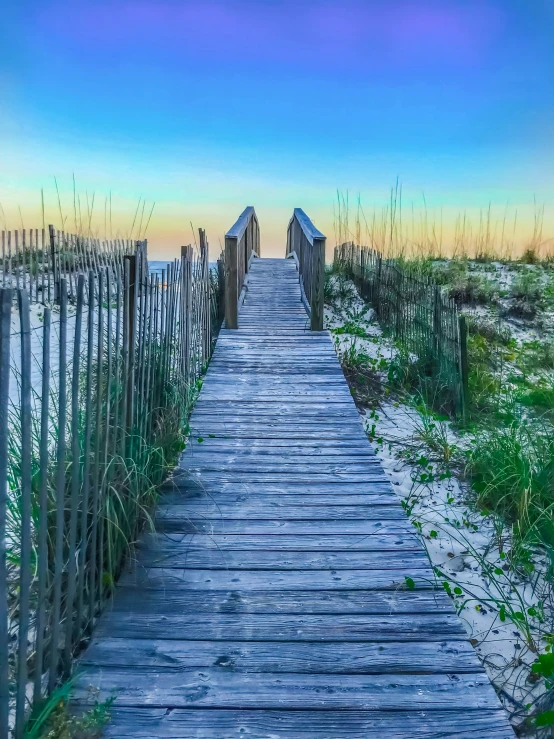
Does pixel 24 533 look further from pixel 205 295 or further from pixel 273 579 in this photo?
pixel 205 295

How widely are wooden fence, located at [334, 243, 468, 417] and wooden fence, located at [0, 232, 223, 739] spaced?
260cm

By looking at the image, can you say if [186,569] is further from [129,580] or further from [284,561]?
[284,561]

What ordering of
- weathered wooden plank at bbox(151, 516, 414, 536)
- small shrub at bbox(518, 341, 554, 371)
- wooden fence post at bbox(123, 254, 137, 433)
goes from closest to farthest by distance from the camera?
wooden fence post at bbox(123, 254, 137, 433) → weathered wooden plank at bbox(151, 516, 414, 536) → small shrub at bbox(518, 341, 554, 371)

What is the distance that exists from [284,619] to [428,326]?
4.36 m

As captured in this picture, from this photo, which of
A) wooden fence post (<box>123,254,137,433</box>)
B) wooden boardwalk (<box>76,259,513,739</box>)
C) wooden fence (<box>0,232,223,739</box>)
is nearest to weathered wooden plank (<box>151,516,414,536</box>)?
wooden boardwalk (<box>76,259,513,739</box>)

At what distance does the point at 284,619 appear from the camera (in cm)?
227

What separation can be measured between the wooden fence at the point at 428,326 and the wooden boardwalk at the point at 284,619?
66.4 inches

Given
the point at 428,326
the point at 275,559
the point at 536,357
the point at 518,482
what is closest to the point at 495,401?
the point at 428,326

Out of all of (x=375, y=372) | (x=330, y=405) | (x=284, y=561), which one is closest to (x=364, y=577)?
(x=284, y=561)

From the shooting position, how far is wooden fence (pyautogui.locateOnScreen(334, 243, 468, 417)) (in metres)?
5.17

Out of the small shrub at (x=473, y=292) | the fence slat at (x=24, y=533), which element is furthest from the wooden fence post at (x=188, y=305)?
the small shrub at (x=473, y=292)

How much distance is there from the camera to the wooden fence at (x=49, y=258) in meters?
10.6

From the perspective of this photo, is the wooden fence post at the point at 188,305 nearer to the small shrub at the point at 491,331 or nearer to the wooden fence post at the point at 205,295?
the wooden fence post at the point at 205,295

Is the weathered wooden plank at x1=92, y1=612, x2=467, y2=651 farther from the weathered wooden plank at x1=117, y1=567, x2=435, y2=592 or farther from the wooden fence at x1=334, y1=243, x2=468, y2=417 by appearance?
the wooden fence at x1=334, y1=243, x2=468, y2=417
